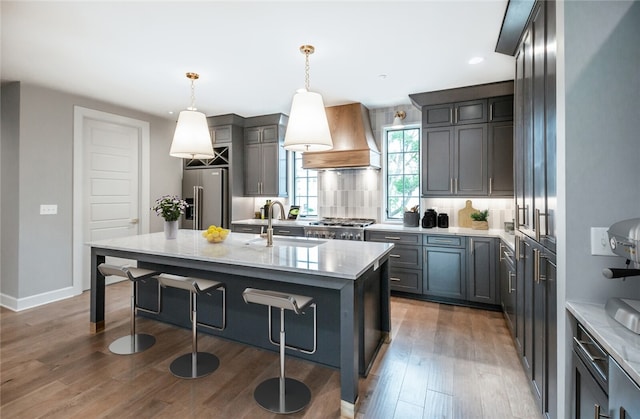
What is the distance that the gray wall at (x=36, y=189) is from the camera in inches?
146

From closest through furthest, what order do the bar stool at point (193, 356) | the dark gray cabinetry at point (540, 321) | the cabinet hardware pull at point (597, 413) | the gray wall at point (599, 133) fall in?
the cabinet hardware pull at point (597, 413), the gray wall at point (599, 133), the dark gray cabinetry at point (540, 321), the bar stool at point (193, 356)

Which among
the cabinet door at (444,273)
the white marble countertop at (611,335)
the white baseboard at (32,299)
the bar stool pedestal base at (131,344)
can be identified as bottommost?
the bar stool pedestal base at (131,344)

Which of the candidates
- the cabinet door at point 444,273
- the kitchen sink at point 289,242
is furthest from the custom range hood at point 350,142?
the kitchen sink at point 289,242

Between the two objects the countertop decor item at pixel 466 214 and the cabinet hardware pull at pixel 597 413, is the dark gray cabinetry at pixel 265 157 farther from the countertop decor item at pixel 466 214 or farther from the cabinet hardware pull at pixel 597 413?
the cabinet hardware pull at pixel 597 413

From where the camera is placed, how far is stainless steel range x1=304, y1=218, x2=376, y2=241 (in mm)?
4262

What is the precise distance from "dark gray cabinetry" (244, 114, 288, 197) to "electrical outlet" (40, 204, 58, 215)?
2612 millimetres

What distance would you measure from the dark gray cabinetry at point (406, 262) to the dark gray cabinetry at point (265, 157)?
2152mm

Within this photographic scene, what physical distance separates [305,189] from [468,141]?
273 cm

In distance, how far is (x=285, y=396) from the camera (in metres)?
2.05

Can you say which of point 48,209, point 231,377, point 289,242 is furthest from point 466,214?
point 48,209

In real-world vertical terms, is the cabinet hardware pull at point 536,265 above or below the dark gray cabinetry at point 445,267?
above

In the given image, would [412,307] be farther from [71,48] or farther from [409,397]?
[71,48]

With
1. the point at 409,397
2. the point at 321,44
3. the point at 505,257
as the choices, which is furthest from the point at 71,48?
the point at 505,257

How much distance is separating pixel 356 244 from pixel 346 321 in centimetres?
97
